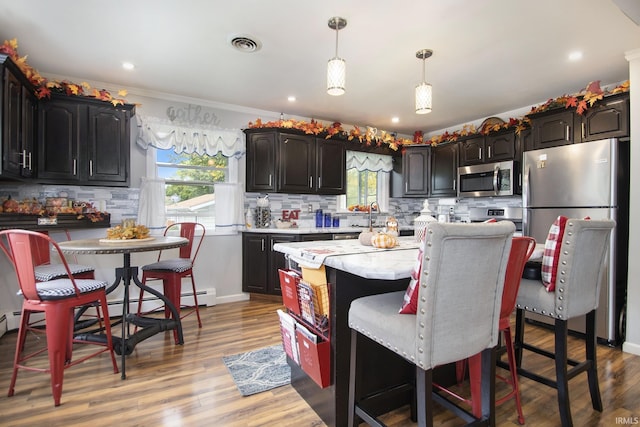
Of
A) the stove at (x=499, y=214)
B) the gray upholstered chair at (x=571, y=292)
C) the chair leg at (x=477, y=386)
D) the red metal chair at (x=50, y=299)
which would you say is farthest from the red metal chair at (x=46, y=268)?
the stove at (x=499, y=214)

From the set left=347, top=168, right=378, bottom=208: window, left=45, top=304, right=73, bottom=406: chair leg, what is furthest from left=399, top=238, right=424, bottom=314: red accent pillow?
left=347, top=168, right=378, bottom=208: window

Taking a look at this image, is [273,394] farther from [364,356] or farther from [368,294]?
[368,294]

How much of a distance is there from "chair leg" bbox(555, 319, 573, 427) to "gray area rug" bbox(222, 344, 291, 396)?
154 centimetres

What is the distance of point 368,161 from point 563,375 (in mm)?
3836

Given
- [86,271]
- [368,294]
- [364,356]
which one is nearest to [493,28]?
[368,294]

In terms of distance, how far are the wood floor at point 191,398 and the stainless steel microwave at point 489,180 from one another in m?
1.95

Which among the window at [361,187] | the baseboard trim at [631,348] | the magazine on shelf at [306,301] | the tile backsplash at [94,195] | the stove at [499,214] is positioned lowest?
the baseboard trim at [631,348]

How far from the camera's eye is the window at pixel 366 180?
5.04 meters

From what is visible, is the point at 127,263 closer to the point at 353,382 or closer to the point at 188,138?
the point at 188,138

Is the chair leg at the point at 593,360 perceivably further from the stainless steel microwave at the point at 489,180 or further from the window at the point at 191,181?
the window at the point at 191,181

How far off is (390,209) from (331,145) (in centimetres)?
167

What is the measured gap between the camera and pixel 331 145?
4.58 m

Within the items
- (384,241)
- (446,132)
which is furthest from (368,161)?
(384,241)

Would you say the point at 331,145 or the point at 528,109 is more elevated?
the point at 528,109
